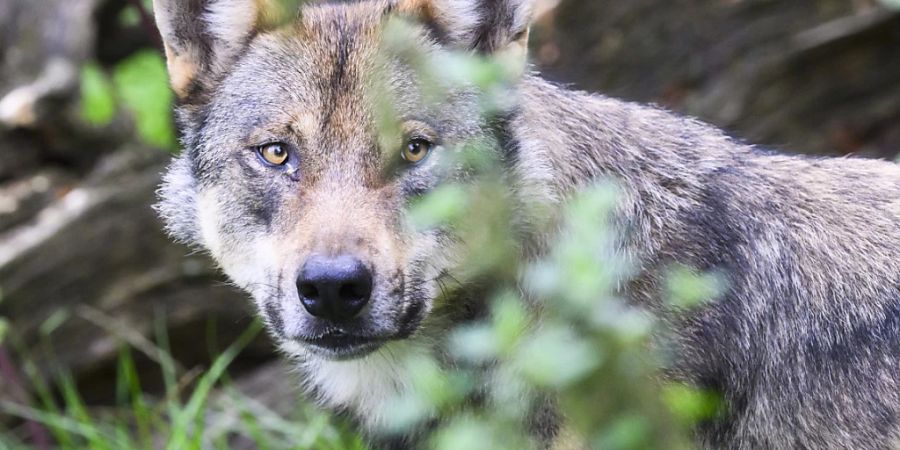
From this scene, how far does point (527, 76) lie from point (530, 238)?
76 centimetres

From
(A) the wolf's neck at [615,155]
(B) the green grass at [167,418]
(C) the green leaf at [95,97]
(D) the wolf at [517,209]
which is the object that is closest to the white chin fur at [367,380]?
(D) the wolf at [517,209]

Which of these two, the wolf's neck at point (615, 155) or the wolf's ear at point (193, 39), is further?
the wolf's ear at point (193, 39)

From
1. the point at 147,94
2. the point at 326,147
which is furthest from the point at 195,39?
the point at 147,94

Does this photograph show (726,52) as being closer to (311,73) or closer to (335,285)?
(311,73)

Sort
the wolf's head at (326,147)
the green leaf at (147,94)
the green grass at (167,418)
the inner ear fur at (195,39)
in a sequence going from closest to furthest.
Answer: the wolf's head at (326,147), the inner ear fur at (195,39), the green grass at (167,418), the green leaf at (147,94)

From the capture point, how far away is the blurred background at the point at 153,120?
7199 mm

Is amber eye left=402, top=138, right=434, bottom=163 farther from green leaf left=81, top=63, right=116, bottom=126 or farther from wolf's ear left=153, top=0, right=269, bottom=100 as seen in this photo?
green leaf left=81, top=63, right=116, bottom=126

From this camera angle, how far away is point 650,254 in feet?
13.4

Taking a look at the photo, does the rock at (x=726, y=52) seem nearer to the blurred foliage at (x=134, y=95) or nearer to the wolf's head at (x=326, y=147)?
the blurred foliage at (x=134, y=95)

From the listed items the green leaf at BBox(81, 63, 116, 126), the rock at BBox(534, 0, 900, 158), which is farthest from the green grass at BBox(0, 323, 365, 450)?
the rock at BBox(534, 0, 900, 158)

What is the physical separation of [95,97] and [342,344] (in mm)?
4306

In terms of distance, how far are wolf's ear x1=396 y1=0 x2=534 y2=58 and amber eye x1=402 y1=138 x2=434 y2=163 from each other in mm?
482

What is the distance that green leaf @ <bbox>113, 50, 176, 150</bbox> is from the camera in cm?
709

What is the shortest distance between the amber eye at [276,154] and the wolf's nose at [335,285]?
623 mm
